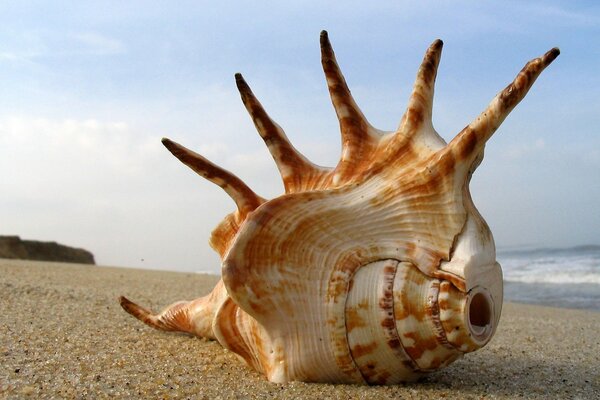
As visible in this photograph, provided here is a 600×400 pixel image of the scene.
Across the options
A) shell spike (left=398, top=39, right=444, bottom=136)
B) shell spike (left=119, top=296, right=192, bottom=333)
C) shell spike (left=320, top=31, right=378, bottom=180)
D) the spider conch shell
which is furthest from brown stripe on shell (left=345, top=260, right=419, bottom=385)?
shell spike (left=119, top=296, right=192, bottom=333)

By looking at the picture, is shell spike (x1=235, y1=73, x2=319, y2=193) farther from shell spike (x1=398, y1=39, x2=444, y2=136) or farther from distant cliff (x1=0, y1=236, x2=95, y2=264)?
distant cliff (x1=0, y1=236, x2=95, y2=264)

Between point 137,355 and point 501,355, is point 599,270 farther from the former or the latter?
point 137,355

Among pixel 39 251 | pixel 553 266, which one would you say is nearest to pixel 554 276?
pixel 553 266

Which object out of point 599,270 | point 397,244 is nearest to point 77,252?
point 599,270

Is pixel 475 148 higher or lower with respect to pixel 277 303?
higher

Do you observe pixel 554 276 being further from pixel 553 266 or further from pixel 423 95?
pixel 423 95

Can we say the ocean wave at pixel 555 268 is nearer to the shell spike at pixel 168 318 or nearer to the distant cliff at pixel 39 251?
the shell spike at pixel 168 318

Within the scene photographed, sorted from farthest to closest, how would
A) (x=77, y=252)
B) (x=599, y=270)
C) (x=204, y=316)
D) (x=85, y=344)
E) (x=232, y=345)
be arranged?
1. (x=77, y=252)
2. (x=599, y=270)
3. (x=204, y=316)
4. (x=85, y=344)
5. (x=232, y=345)
